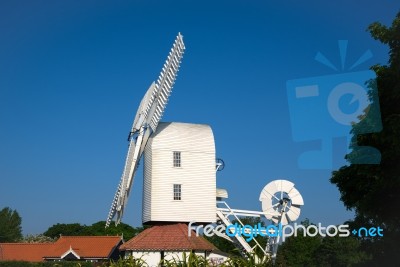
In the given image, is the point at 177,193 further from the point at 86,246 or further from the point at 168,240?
the point at 86,246

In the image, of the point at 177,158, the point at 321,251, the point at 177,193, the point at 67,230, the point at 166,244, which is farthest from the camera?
the point at 67,230

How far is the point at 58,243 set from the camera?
2109 inches

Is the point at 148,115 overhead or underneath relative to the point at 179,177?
overhead

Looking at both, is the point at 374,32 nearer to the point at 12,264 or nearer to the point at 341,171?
the point at 341,171

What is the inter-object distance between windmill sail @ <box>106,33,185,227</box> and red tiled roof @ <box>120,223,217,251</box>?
2812 mm

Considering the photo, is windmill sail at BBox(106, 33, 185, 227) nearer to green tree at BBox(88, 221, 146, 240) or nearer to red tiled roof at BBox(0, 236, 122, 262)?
red tiled roof at BBox(0, 236, 122, 262)

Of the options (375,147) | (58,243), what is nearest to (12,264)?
(58,243)

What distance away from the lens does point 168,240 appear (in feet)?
96.6

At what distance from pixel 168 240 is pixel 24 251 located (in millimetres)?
29941

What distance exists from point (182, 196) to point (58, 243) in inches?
1086

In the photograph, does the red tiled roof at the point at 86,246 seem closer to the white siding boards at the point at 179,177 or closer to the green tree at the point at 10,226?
the white siding boards at the point at 179,177

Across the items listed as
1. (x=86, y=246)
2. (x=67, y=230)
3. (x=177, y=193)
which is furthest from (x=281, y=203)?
(x=67, y=230)


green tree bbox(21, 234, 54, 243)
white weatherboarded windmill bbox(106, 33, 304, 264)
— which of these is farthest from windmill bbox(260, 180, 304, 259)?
green tree bbox(21, 234, 54, 243)

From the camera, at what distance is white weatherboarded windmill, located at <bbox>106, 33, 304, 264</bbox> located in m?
30.1
